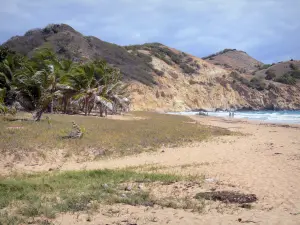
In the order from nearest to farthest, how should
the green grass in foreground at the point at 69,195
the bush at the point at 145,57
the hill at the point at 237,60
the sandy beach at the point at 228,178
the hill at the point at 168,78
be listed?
the sandy beach at the point at 228,178 → the green grass in foreground at the point at 69,195 → the hill at the point at 168,78 → the bush at the point at 145,57 → the hill at the point at 237,60

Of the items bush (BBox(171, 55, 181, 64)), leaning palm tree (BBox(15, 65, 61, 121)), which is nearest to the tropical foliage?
leaning palm tree (BBox(15, 65, 61, 121))

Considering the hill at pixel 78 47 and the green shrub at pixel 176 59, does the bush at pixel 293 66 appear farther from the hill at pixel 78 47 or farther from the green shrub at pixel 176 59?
the hill at pixel 78 47

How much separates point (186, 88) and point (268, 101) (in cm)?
2340

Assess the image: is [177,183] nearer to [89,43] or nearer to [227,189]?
[227,189]

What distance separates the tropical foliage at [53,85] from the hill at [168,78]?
20913mm

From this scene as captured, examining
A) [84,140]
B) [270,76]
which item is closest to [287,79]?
[270,76]

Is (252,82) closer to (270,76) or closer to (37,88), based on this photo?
(270,76)

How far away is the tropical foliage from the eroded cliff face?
22.0 m

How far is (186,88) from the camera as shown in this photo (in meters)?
69.9

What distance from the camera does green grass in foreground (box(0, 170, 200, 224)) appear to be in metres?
6.09

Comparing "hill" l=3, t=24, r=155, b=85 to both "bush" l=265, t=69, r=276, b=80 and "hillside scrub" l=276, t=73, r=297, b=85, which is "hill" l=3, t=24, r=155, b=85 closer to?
"hillside scrub" l=276, t=73, r=297, b=85

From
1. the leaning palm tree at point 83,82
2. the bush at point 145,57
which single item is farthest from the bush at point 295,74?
the leaning palm tree at point 83,82

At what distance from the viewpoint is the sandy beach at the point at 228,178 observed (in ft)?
19.4

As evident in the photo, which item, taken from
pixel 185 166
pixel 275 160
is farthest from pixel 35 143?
pixel 275 160
